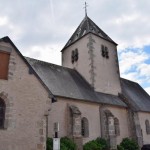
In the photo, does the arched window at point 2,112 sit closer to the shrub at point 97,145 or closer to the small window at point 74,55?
the shrub at point 97,145

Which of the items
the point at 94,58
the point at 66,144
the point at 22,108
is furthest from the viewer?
the point at 94,58

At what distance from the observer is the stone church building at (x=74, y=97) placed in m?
10.3

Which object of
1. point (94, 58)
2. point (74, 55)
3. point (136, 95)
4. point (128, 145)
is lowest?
point (128, 145)

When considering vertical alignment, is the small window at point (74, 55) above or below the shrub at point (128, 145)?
above

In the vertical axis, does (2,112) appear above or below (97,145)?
above

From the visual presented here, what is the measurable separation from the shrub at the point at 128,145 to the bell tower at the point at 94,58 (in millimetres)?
5161

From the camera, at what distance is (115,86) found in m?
23.2

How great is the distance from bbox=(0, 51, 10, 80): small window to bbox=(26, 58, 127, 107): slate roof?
6.08 m

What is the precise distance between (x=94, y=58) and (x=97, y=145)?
931 centimetres

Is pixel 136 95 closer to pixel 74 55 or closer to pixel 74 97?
pixel 74 55

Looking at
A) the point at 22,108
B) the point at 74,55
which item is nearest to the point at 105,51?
the point at 74,55

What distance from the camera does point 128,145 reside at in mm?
18984

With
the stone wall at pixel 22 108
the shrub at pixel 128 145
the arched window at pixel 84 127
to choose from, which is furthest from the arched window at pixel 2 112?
the shrub at pixel 128 145

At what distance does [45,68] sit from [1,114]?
32.7 feet
